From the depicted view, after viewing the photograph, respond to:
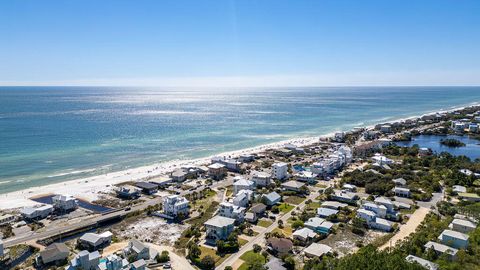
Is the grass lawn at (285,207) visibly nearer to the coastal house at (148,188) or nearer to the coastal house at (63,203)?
the coastal house at (148,188)

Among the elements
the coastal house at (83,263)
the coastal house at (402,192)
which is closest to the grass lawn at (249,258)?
the coastal house at (83,263)

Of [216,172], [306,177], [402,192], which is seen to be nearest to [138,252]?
[216,172]

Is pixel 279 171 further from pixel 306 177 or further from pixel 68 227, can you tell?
pixel 68 227

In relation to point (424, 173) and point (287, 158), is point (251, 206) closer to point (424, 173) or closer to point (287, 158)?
point (287, 158)

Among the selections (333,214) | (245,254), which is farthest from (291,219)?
(245,254)

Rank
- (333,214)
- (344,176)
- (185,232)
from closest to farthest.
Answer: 1. (185,232)
2. (333,214)
3. (344,176)

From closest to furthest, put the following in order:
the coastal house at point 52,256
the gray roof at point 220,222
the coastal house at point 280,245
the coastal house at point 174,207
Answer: the coastal house at point 52,256, the coastal house at point 280,245, the gray roof at point 220,222, the coastal house at point 174,207
